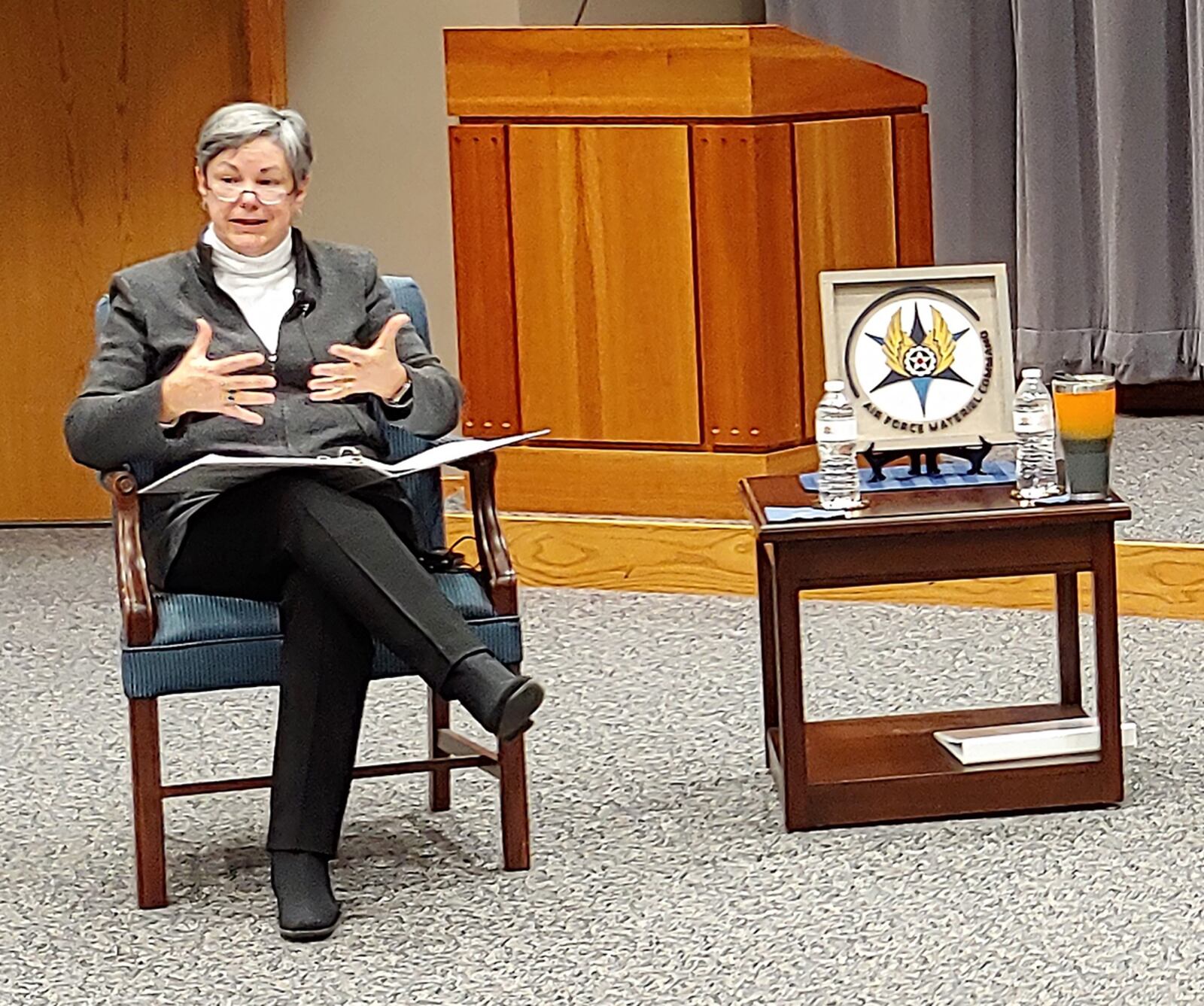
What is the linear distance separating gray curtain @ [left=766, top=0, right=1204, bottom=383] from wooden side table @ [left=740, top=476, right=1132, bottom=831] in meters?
2.57

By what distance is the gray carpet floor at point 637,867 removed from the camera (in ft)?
8.08

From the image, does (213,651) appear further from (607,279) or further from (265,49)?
(265,49)

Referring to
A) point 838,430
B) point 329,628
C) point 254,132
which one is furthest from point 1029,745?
point 254,132

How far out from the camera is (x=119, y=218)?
5012mm

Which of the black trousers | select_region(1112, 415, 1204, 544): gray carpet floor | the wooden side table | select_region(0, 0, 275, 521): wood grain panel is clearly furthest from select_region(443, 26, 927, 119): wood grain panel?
the black trousers

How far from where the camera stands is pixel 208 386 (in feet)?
8.80

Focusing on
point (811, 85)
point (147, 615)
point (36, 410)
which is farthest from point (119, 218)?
point (147, 615)

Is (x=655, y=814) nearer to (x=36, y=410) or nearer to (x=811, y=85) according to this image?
(x=811, y=85)

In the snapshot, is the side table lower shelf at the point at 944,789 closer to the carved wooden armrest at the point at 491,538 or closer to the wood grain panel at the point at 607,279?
the carved wooden armrest at the point at 491,538

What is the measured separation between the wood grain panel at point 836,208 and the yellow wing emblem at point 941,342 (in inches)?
53.2

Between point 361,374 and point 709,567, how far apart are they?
1.68 metres

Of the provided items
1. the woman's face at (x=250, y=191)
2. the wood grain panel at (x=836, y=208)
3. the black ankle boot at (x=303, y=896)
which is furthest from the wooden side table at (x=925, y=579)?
the wood grain panel at (x=836, y=208)

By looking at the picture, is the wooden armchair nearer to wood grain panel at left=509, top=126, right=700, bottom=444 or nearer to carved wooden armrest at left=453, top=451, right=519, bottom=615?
carved wooden armrest at left=453, top=451, right=519, bottom=615

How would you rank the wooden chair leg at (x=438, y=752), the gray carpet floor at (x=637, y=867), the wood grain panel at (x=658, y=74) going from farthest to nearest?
the wood grain panel at (x=658, y=74)
the wooden chair leg at (x=438, y=752)
the gray carpet floor at (x=637, y=867)
